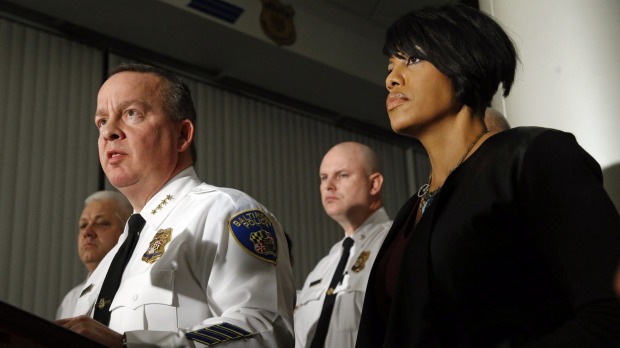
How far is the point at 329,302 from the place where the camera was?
3.69 m

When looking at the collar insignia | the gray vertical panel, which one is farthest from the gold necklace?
the gray vertical panel

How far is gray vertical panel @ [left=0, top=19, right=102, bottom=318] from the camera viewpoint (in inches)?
206

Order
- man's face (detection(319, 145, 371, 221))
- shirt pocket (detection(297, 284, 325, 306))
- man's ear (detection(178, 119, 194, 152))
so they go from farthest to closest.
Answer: man's face (detection(319, 145, 371, 221)) < shirt pocket (detection(297, 284, 325, 306)) < man's ear (detection(178, 119, 194, 152))

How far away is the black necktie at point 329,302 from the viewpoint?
3514mm

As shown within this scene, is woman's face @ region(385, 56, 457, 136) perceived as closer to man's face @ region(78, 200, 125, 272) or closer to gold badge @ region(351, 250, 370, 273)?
gold badge @ region(351, 250, 370, 273)

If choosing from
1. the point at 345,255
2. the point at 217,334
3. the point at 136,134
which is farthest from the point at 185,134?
the point at 345,255

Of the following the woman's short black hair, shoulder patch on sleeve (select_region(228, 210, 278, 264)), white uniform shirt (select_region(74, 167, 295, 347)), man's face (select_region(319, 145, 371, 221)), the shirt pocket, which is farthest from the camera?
man's face (select_region(319, 145, 371, 221))

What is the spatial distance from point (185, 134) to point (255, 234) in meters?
0.54

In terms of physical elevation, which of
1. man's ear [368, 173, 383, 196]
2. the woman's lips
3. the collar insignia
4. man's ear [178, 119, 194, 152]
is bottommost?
the collar insignia

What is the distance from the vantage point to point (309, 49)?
6.47 meters

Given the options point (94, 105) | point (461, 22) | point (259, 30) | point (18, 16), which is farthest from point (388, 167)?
point (461, 22)

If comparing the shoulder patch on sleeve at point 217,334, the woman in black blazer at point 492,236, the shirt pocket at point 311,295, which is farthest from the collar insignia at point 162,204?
the shirt pocket at point 311,295

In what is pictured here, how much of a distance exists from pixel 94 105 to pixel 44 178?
0.71m

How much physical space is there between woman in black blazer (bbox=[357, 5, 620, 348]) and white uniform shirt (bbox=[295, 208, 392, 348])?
1903mm
